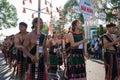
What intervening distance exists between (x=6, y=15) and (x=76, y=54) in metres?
64.3

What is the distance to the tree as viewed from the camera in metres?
68.1

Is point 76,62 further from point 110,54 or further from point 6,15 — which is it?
point 6,15

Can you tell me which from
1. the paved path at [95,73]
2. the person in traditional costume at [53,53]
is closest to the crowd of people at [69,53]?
the person in traditional costume at [53,53]

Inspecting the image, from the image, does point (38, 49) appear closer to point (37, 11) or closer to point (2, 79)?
point (37, 11)

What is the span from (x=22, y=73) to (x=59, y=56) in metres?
5.25

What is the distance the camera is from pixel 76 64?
265 inches

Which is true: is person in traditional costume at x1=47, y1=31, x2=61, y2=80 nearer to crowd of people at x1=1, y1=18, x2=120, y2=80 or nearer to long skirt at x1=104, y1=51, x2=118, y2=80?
crowd of people at x1=1, y1=18, x2=120, y2=80

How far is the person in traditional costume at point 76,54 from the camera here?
6.66 metres

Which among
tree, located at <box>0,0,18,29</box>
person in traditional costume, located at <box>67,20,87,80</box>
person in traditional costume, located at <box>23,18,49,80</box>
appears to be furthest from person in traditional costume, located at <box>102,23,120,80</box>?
tree, located at <box>0,0,18,29</box>

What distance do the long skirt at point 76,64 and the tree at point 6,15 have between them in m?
61.6

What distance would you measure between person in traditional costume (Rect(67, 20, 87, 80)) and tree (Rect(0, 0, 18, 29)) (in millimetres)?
61585

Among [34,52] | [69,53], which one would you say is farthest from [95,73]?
[34,52]

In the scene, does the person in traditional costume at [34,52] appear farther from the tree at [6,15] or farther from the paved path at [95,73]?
the tree at [6,15]

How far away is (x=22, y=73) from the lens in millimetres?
7312
